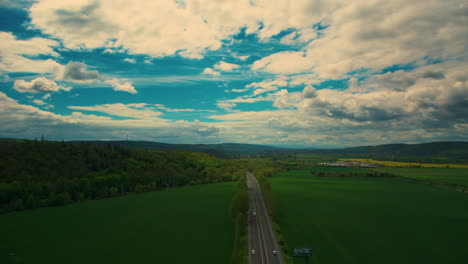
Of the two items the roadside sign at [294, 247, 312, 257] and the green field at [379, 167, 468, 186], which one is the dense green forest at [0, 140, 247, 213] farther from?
the green field at [379, 167, 468, 186]

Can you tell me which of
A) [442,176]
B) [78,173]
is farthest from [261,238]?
[442,176]

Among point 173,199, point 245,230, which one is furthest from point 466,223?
point 173,199

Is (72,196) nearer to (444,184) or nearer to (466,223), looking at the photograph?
(466,223)

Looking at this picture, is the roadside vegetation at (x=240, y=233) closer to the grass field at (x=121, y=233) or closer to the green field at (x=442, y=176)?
the grass field at (x=121, y=233)

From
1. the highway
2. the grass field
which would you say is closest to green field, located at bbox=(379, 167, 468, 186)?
the highway

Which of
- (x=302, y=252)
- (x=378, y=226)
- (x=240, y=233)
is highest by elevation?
(x=302, y=252)

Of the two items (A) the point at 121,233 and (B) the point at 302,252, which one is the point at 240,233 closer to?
(B) the point at 302,252
